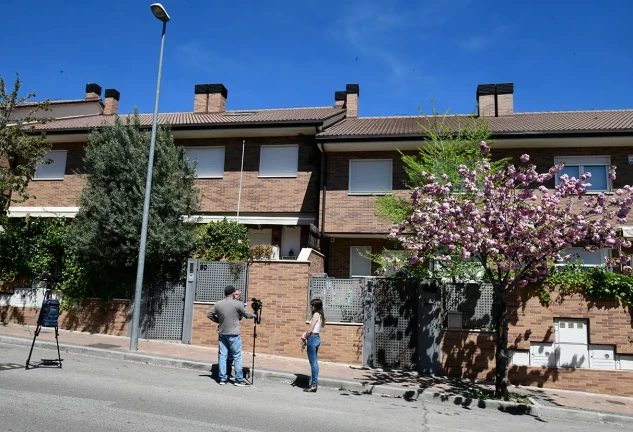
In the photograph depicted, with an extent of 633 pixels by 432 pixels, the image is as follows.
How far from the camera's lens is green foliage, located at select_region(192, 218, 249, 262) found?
572 inches

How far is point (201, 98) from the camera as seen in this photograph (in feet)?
74.5

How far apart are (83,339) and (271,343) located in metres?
4.80

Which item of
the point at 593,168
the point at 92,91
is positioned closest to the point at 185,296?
the point at 593,168

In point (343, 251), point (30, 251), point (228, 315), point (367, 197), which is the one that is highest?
point (367, 197)

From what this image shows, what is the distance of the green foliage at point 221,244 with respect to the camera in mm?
14539

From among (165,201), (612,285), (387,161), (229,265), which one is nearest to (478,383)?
(612,285)

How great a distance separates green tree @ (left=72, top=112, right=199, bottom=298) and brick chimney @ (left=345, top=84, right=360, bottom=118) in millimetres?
8662

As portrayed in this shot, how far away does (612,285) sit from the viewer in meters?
11.3

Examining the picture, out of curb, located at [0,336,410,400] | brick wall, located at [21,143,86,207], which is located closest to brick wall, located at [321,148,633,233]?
curb, located at [0,336,410,400]

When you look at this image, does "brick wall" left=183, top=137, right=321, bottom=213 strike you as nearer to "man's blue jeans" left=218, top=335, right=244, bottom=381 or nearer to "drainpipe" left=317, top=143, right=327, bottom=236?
"drainpipe" left=317, top=143, right=327, bottom=236

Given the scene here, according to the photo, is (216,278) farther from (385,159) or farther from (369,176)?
(385,159)

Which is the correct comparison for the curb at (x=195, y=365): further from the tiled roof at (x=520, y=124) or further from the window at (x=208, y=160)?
the window at (x=208, y=160)

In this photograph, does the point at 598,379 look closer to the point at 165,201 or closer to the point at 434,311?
the point at 434,311

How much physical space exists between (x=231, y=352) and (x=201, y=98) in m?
15.8
